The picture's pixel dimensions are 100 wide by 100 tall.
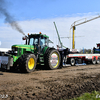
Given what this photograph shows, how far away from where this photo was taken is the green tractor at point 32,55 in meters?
8.47

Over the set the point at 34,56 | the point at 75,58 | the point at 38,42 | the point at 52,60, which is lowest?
the point at 52,60

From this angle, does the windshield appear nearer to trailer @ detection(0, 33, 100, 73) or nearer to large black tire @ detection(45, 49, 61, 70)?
trailer @ detection(0, 33, 100, 73)

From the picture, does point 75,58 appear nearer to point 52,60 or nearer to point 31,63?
point 52,60

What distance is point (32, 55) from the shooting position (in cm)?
897

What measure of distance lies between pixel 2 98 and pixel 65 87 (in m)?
2.29

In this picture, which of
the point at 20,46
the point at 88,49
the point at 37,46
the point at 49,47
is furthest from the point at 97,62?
the point at 20,46

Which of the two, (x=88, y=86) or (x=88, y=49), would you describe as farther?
(x=88, y=49)

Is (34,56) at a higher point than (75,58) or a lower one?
higher

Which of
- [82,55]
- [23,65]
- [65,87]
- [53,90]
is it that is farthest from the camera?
[82,55]

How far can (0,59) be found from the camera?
28.5 ft

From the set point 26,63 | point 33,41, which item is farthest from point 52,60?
point 26,63

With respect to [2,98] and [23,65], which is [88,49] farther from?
[2,98]

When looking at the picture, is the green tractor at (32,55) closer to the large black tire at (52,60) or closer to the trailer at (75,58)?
the large black tire at (52,60)

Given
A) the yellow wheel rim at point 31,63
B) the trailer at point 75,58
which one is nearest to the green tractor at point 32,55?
the yellow wheel rim at point 31,63
